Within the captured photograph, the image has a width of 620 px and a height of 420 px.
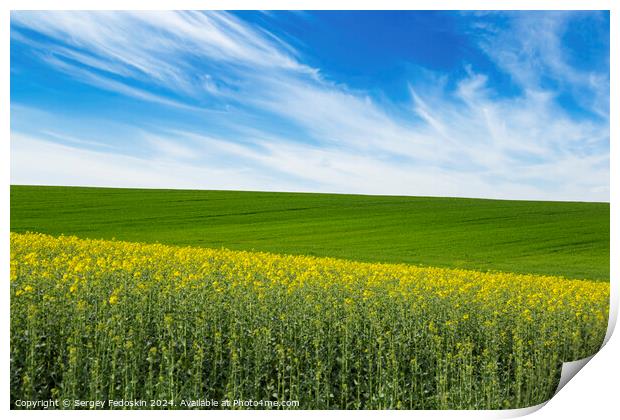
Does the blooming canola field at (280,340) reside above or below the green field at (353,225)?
below

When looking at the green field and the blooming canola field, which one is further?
the green field

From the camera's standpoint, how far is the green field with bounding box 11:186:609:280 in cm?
573

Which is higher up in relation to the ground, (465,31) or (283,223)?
(465,31)

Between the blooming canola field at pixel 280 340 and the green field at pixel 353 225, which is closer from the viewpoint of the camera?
the blooming canola field at pixel 280 340

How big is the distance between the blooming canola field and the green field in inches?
27.0

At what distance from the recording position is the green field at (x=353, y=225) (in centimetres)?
573

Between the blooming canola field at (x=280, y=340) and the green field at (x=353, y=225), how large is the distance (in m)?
0.68

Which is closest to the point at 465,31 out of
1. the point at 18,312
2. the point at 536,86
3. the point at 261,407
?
the point at 536,86

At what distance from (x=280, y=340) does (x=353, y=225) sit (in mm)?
6847

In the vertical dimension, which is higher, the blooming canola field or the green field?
the green field

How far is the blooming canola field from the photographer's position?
3.96 meters

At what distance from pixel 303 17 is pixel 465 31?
124 cm
